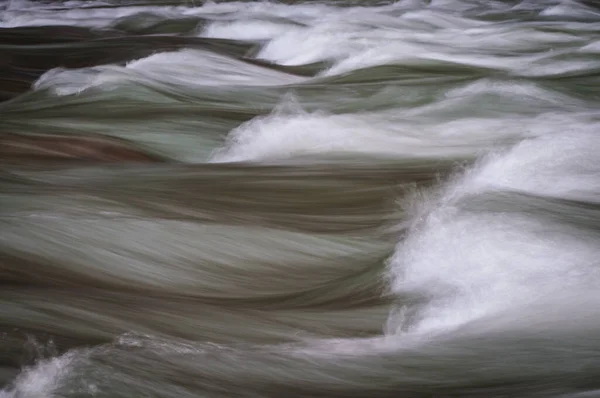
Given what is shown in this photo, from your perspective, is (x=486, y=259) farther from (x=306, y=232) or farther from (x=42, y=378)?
(x=42, y=378)

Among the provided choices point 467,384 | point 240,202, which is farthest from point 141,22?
point 467,384

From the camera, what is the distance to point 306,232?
1489 millimetres

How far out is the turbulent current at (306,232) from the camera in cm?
109

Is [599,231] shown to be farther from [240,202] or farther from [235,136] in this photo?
[235,136]

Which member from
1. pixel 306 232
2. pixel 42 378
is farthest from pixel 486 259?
pixel 42 378

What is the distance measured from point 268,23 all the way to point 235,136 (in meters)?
2.19

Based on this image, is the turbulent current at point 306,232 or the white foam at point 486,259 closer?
the turbulent current at point 306,232

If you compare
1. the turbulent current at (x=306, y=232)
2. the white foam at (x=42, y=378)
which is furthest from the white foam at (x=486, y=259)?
the white foam at (x=42, y=378)

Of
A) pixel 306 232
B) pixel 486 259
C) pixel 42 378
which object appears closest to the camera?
pixel 42 378

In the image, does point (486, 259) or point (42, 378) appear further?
point (486, 259)

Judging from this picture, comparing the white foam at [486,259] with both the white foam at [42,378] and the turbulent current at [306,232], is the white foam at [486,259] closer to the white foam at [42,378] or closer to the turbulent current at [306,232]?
the turbulent current at [306,232]

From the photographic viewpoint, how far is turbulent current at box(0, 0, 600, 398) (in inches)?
43.0

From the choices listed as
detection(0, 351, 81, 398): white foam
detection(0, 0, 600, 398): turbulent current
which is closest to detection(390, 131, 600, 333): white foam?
detection(0, 0, 600, 398): turbulent current

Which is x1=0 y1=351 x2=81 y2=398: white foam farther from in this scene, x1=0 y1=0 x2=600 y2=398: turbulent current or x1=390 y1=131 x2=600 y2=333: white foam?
x1=390 y1=131 x2=600 y2=333: white foam
